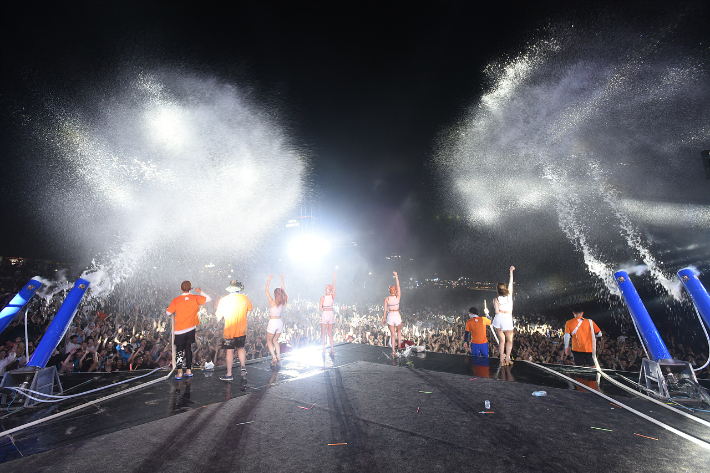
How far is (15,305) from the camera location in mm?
5004

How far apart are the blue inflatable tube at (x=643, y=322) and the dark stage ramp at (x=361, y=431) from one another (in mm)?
1006

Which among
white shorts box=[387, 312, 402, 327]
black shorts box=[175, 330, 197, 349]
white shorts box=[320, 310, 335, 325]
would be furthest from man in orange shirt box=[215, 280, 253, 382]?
white shorts box=[387, 312, 402, 327]

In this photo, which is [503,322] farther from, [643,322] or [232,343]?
[232,343]

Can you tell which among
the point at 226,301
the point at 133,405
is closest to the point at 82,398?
the point at 133,405

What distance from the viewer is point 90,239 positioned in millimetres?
31609

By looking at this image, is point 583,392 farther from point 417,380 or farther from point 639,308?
point 417,380

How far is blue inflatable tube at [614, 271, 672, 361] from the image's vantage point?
4.93m

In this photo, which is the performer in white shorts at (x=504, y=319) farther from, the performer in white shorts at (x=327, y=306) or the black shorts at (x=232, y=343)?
the black shorts at (x=232, y=343)

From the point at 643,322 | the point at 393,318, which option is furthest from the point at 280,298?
the point at 643,322

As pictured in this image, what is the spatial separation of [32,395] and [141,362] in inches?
132

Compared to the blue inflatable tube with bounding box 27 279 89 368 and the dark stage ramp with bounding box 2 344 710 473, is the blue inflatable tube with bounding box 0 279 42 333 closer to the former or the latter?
the blue inflatable tube with bounding box 27 279 89 368

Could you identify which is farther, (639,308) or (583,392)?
(639,308)

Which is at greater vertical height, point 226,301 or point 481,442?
point 226,301

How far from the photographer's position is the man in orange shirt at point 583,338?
6.90 meters
